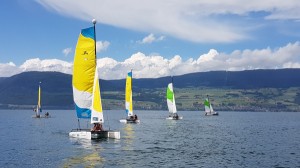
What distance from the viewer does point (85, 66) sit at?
73812 mm

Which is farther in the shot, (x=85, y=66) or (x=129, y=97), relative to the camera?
(x=129, y=97)

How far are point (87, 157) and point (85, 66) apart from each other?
2236 cm

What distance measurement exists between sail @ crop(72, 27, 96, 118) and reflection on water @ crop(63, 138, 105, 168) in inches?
347

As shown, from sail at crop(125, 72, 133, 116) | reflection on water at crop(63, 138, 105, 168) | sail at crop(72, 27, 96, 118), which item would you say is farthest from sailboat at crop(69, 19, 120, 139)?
sail at crop(125, 72, 133, 116)

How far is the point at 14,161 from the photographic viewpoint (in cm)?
5453

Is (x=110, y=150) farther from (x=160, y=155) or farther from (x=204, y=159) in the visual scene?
(x=204, y=159)

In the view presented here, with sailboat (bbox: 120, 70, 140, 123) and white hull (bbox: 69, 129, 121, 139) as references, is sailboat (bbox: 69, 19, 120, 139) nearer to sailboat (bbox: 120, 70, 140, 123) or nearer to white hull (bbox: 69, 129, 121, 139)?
white hull (bbox: 69, 129, 121, 139)

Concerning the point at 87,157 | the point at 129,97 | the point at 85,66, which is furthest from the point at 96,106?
the point at 129,97

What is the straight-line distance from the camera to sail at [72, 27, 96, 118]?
241ft

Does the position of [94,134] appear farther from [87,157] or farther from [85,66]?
[87,157]

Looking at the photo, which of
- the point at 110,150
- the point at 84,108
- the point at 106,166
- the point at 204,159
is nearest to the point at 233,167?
the point at 204,159

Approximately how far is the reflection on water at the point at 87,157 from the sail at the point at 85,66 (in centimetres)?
882

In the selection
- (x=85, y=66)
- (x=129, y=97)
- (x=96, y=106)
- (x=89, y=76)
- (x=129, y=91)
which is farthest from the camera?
(x=129, y=97)

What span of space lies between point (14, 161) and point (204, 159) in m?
27.7
